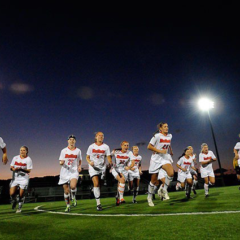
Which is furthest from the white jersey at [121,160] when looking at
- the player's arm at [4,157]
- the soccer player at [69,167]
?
the player's arm at [4,157]

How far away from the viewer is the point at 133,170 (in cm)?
1084

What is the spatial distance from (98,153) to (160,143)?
2087 millimetres

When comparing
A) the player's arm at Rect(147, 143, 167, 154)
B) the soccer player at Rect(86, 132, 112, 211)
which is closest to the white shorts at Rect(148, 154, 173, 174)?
the player's arm at Rect(147, 143, 167, 154)

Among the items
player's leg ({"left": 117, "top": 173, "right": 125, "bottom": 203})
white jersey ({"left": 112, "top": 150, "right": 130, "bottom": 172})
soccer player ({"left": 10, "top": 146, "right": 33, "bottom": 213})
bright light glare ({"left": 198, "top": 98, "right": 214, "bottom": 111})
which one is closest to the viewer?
soccer player ({"left": 10, "top": 146, "right": 33, "bottom": 213})

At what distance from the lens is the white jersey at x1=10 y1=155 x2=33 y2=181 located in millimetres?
9031

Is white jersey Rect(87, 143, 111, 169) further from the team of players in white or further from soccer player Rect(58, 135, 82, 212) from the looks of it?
soccer player Rect(58, 135, 82, 212)

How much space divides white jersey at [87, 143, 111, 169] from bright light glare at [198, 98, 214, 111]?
26.4 meters

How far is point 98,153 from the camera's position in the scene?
7.61 meters

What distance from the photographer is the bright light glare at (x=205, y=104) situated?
102 ft

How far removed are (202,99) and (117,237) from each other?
1242 inches

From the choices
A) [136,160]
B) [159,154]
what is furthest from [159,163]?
[136,160]

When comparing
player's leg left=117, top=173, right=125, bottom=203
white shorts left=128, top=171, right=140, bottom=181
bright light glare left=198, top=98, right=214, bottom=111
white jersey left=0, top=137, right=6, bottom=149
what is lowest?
player's leg left=117, top=173, right=125, bottom=203

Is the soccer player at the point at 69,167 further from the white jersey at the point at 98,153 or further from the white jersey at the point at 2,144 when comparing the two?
the white jersey at the point at 2,144

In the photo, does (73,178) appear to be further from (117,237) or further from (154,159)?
(117,237)
